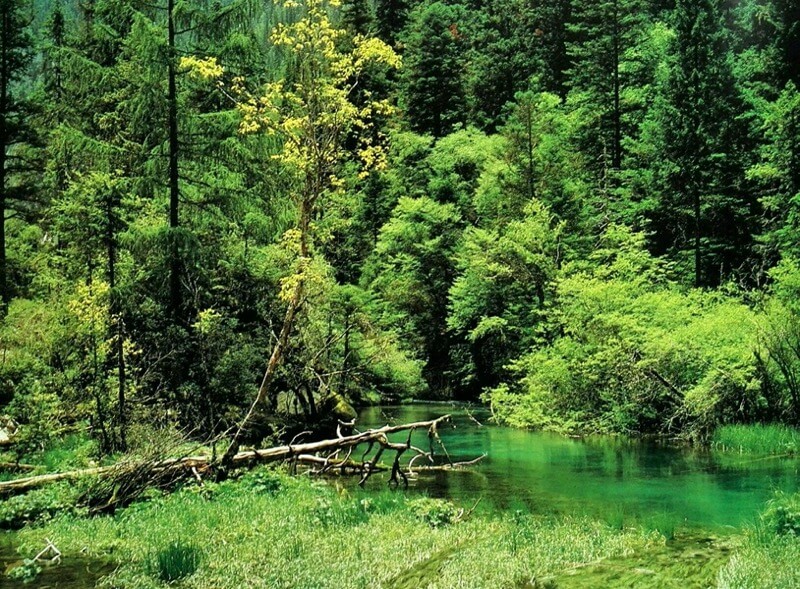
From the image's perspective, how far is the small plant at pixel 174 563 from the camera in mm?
8414

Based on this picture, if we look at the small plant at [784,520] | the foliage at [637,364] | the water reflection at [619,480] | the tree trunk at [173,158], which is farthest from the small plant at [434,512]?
the foliage at [637,364]

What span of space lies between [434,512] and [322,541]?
2232mm

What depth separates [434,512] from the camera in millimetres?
11273

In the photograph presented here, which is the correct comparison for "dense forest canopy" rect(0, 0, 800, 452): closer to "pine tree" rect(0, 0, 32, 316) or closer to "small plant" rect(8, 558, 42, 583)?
"pine tree" rect(0, 0, 32, 316)

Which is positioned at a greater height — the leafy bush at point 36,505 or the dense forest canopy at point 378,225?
the dense forest canopy at point 378,225

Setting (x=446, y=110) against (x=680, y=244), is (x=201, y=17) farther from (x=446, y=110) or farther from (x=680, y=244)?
(x=446, y=110)

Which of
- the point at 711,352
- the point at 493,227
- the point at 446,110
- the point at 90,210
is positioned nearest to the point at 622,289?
the point at 711,352

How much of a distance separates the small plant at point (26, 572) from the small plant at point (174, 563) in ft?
4.79

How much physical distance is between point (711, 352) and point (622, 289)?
5081mm

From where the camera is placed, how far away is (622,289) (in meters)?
26.2

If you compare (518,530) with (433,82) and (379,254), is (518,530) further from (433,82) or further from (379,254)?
(433,82)

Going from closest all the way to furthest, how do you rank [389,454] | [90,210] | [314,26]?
[314,26]
[90,210]
[389,454]

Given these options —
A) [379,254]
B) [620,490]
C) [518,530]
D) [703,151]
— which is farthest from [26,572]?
[379,254]

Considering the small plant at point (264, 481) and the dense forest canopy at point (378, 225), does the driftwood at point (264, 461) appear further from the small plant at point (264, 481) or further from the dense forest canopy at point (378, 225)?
the dense forest canopy at point (378, 225)
